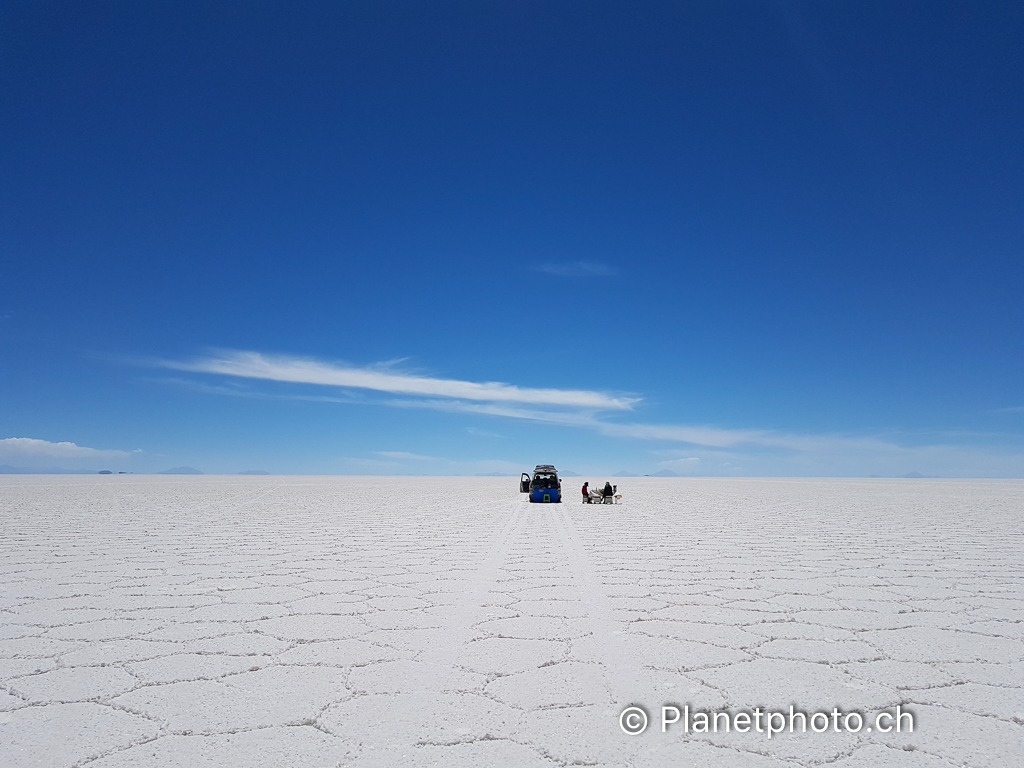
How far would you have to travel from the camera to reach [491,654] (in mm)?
3713

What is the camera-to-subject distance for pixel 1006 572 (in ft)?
22.0

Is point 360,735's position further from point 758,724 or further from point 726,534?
point 726,534

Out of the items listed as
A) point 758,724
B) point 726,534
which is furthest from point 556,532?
point 758,724

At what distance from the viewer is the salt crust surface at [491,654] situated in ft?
8.44

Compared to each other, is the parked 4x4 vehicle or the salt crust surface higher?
the parked 4x4 vehicle

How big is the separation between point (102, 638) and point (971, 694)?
5174 millimetres

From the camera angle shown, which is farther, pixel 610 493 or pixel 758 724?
pixel 610 493

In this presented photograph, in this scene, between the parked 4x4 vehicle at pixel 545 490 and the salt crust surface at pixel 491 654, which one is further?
the parked 4x4 vehicle at pixel 545 490

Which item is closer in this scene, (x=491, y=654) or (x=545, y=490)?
(x=491, y=654)

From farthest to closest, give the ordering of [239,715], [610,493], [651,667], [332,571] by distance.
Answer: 1. [610,493]
2. [332,571]
3. [651,667]
4. [239,715]

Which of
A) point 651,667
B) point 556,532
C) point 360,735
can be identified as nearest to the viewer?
point 360,735

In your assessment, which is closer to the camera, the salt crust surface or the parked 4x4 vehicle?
the salt crust surface

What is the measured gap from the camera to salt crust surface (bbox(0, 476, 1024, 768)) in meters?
2.57

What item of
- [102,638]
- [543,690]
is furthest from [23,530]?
[543,690]
